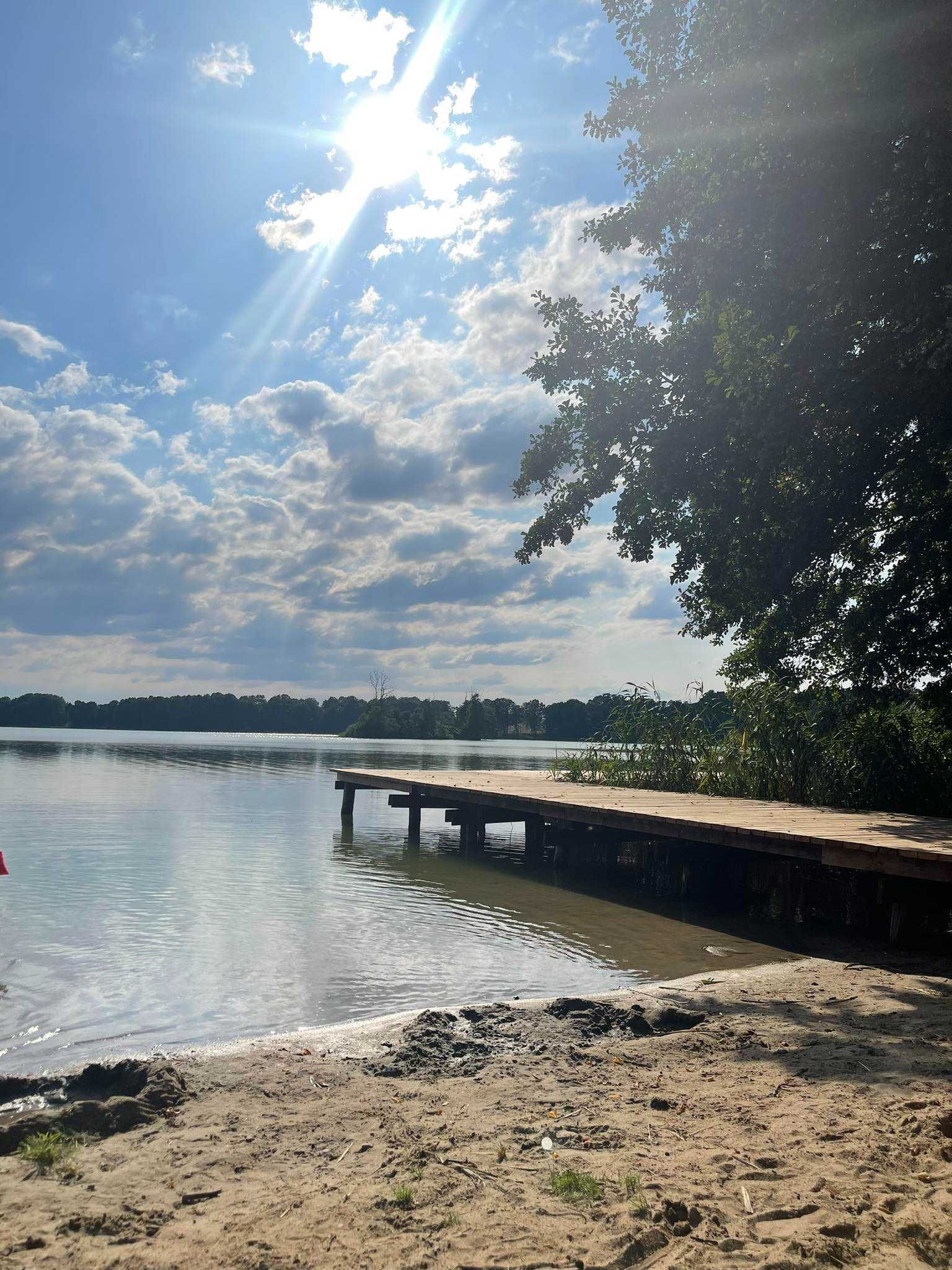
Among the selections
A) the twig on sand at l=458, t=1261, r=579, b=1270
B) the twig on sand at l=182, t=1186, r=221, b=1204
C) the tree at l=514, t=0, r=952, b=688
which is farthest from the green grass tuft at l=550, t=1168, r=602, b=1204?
the tree at l=514, t=0, r=952, b=688

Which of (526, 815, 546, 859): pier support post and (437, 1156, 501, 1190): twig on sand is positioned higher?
(437, 1156, 501, 1190): twig on sand

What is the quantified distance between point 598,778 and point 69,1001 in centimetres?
1438

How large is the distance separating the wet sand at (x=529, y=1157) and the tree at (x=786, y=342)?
732cm

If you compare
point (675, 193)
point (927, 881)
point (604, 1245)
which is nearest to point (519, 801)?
point (927, 881)

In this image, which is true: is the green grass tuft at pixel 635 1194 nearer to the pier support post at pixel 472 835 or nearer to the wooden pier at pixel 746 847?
the wooden pier at pixel 746 847

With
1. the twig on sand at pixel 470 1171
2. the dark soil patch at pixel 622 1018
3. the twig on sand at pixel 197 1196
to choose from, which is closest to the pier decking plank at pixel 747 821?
the dark soil patch at pixel 622 1018

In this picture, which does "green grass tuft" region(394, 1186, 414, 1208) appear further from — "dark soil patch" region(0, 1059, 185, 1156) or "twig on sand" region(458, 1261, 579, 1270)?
"dark soil patch" region(0, 1059, 185, 1156)

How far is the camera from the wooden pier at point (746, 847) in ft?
29.2

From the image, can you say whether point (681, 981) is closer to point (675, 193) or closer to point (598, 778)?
point (675, 193)

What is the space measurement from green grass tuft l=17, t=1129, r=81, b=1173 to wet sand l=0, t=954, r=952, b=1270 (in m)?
0.07

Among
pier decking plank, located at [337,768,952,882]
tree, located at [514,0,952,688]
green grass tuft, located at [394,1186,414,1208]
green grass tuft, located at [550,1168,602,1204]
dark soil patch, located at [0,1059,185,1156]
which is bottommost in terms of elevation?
dark soil patch, located at [0,1059,185,1156]

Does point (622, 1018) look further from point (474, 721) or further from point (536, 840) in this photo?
point (474, 721)

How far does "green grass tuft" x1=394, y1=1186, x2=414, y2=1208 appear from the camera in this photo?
335cm

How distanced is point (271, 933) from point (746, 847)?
566 cm
